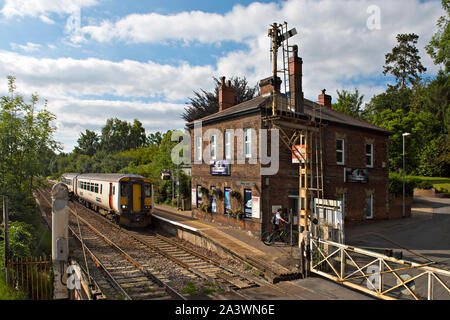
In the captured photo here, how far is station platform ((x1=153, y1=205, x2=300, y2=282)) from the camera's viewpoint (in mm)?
10941

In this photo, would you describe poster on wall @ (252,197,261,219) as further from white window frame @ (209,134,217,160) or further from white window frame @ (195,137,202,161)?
white window frame @ (195,137,202,161)

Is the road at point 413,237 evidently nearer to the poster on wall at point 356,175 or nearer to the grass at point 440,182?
the poster on wall at point 356,175

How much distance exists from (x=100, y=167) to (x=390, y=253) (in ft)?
174

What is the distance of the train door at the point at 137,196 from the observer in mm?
18828

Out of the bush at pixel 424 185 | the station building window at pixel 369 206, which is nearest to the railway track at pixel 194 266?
the station building window at pixel 369 206

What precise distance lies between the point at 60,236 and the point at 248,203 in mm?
10112

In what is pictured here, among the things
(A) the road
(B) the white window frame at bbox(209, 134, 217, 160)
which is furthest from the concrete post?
(B) the white window frame at bbox(209, 134, 217, 160)

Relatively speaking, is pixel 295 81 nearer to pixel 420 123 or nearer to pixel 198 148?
pixel 198 148

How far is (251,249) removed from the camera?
13406mm

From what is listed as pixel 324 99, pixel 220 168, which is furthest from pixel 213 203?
pixel 324 99

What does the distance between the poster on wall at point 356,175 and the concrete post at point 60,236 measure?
15944 millimetres

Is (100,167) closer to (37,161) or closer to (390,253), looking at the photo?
(37,161)

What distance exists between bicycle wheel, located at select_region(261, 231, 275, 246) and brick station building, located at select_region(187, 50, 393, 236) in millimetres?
277
